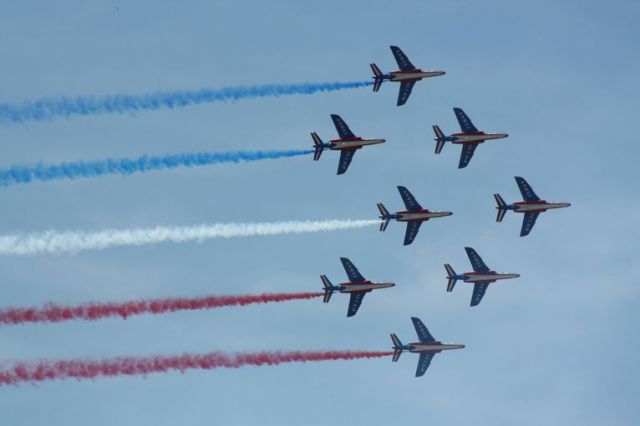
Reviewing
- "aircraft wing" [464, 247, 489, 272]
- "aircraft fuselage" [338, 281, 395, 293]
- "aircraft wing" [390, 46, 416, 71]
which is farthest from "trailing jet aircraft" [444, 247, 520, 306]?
"aircraft wing" [390, 46, 416, 71]

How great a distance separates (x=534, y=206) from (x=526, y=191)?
A: 60.6 inches

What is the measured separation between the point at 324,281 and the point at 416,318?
1809 cm

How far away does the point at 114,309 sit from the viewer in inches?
3637

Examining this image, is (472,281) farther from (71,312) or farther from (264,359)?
(71,312)

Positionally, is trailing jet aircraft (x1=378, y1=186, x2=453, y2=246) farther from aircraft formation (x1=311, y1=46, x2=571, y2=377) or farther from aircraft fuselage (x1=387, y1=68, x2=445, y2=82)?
aircraft fuselage (x1=387, y1=68, x2=445, y2=82)

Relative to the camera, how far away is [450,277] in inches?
4801

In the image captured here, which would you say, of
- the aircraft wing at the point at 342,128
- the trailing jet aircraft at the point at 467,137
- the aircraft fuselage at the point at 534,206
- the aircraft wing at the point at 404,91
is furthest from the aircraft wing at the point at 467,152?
the aircraft wing at the point at 342,128

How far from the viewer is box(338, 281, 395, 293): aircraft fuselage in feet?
378

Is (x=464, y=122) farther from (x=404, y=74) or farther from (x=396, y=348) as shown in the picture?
(x=396, y=348)

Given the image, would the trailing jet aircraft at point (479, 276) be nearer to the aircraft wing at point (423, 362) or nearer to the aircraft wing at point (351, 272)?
the aircraft wing at point (423, 362)

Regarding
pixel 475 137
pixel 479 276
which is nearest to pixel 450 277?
pixel 479 276

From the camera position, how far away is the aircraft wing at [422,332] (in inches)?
5002

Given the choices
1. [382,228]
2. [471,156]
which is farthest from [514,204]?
[382,228]

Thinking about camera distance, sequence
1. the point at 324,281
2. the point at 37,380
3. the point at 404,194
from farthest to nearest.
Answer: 1. the point at 404,194
2. the point at 324,281
3. the point at 37,380
